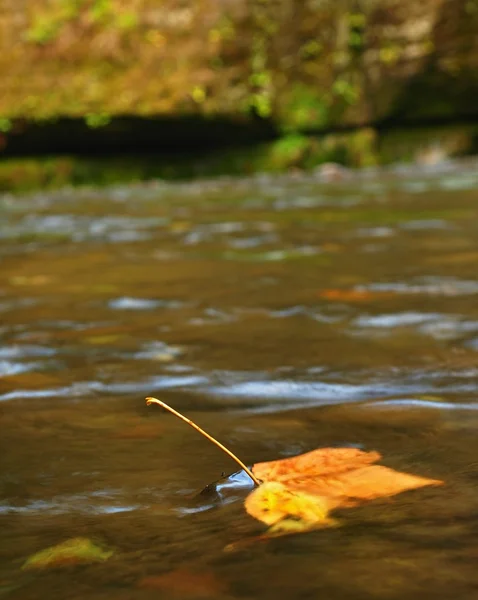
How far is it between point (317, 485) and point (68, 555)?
0.79ft

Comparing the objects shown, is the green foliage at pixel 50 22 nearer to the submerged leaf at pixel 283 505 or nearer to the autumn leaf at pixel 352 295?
the autumn leaf at pixel 352 295

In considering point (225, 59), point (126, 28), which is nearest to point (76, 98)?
point (126, 28)

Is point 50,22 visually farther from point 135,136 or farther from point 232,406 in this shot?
point 232,406

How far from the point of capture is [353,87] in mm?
9422

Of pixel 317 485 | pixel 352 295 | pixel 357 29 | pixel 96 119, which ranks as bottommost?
pixel 352 295

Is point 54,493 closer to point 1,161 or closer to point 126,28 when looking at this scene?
point 1,161

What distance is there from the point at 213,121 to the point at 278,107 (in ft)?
2.56

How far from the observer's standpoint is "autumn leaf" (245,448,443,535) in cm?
67

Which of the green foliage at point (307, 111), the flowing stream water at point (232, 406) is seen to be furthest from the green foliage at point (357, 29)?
the flowing stream water at point (232, 406)

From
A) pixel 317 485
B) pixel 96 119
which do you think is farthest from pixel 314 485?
pixel 96 119

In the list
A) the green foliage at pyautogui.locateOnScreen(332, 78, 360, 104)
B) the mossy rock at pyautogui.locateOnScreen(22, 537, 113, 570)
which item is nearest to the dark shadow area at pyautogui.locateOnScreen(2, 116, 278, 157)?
the green foliage at pyautogui.locateOnScreen(332, 78, 360, 104)

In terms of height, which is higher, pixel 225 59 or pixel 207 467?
pixel 225 59

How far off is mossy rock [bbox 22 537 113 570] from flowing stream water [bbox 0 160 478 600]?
1 cm

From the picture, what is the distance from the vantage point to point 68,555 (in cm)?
62
